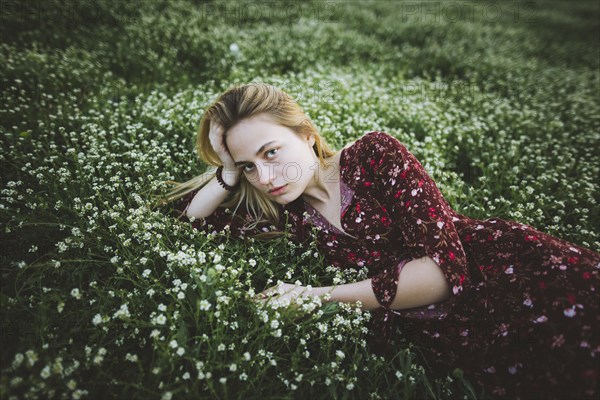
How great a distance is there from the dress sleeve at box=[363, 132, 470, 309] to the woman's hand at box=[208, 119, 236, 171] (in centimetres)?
102

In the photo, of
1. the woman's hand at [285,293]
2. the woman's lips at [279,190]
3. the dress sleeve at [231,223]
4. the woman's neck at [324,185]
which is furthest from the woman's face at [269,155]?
the woman's hand at [285,293]

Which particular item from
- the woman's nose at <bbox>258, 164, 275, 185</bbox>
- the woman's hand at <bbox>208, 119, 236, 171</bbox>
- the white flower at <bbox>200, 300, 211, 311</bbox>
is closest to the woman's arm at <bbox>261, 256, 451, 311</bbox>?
the white flower at <bbox>200, 300, 211, 311</bbox>

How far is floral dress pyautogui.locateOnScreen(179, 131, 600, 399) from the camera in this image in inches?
80.7

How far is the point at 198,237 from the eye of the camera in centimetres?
Result: 283

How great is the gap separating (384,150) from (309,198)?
652 mm

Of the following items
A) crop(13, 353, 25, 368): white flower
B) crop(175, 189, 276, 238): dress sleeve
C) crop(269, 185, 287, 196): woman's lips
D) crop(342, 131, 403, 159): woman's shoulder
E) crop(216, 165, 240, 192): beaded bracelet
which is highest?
crop(342, 131, 403, 159): woman's shoulder

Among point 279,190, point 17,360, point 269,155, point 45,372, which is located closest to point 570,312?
point 279,190

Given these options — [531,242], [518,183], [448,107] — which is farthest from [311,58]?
A: [531,242]

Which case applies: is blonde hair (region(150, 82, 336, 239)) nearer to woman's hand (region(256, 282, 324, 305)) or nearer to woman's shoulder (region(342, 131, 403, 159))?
woman's shoulder (region(342, 131, 403, 159))

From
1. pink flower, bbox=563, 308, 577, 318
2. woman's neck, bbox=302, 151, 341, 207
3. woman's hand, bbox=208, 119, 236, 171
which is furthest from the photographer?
woman's neck, bbox=302, 151, 341, 207

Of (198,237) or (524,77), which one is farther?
(524,77)

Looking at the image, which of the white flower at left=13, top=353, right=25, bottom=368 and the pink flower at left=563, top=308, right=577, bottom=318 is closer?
the white flower at left=13, top=353, right=25, bottom=368

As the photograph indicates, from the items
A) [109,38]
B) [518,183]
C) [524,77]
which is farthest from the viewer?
[524,77]

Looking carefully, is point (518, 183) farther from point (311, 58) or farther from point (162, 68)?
point (162, 68)
